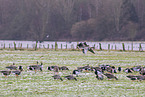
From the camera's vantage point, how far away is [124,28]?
10488 centimetres

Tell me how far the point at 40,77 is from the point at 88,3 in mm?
125127

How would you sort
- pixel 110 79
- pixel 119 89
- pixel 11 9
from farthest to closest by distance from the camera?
pixel 11 9 < pixel 110 79 < pixel 119 89

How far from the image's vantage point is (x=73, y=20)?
119m

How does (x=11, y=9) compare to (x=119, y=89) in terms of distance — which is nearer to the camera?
(x=119, y=89)

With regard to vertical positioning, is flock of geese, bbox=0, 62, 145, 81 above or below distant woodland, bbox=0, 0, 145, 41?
below

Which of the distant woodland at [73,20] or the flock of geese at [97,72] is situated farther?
the distant woodland at [73,20]

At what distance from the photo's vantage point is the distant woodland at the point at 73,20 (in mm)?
107000

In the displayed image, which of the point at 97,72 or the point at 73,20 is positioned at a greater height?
the point at 73,20

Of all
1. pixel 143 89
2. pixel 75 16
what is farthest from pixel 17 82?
pixel 75 16

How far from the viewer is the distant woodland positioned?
107m

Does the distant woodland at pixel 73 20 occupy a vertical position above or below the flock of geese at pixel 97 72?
above

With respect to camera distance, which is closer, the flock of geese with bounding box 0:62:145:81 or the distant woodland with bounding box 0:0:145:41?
the flock of geese with bounding box 0:62:145:81

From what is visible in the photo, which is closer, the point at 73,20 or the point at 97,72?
the point at 97,72

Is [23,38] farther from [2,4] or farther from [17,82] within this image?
[17,82]
